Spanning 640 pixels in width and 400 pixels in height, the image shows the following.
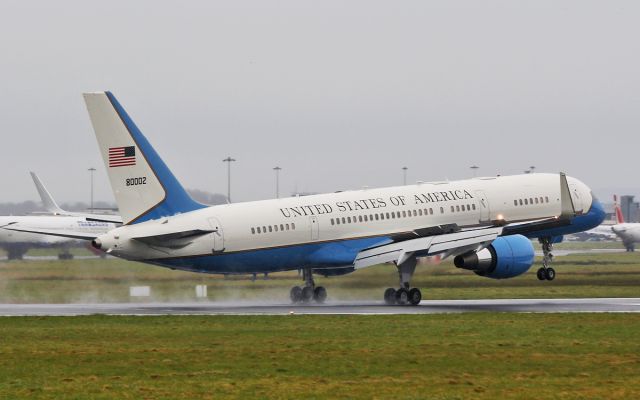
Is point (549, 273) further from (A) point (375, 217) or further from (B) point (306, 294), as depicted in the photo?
(B) point (306, 294)

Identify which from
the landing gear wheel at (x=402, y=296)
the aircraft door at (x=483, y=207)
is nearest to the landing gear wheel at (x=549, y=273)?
the aircraft door at (x=483, y=207)

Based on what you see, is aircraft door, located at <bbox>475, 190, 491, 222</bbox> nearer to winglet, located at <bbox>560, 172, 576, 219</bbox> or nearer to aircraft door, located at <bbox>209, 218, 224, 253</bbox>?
winglet, located at <bbox>560, 172, 576, 219</bbox>

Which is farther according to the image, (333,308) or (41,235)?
(41,235)

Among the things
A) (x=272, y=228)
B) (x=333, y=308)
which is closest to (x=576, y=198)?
(x=333, y=308)

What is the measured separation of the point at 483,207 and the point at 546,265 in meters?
4.46

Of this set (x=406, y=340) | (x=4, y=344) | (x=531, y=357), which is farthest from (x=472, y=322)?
(x=4, y=344)

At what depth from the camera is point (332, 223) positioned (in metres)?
54.8

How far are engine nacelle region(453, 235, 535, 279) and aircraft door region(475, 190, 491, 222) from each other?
4049mm

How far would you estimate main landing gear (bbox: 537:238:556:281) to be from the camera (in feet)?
192

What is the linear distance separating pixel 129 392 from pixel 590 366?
11.4 metres

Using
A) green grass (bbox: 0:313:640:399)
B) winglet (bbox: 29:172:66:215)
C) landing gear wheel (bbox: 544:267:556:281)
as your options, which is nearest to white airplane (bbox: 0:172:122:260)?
winglet (bbox: 29:172:66:215)

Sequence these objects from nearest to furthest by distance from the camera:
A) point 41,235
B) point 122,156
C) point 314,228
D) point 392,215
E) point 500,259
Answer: point 122,156 → point 500,259 → point 314,228 → point 392,215 → point 41,235

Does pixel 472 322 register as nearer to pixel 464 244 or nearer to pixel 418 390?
→ pixel 464 244

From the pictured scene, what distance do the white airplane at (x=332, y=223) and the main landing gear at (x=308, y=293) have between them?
5 cm
